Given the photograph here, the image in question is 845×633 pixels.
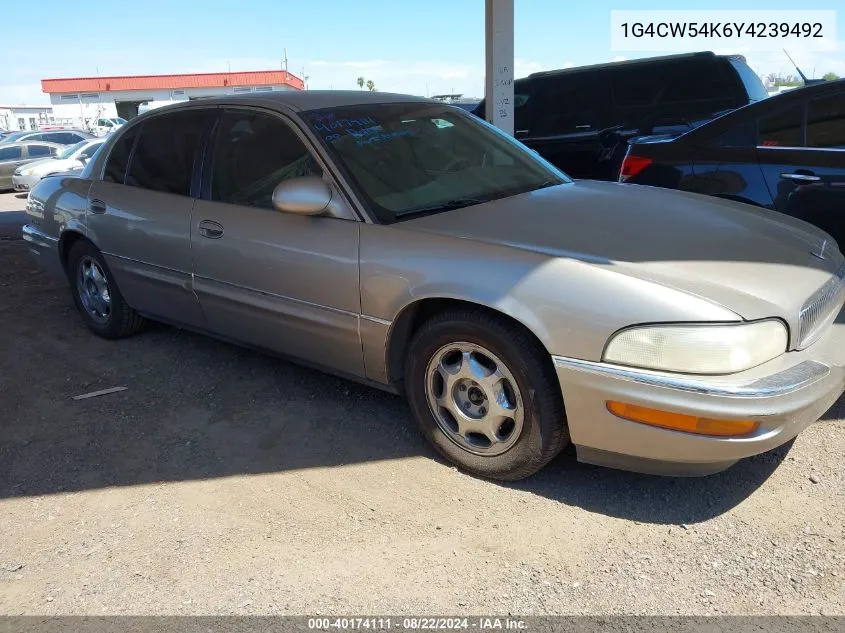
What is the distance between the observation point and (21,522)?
287 cm

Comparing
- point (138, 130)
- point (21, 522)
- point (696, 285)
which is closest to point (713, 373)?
point (696, 285)

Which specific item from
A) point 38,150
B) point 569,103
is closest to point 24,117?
point 38,150

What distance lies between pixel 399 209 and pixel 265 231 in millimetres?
722

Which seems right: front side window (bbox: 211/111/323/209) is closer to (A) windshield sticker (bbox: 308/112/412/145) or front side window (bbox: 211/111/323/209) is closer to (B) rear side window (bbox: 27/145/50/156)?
(A) windshield sticker (bbox: 308/112/412/145)

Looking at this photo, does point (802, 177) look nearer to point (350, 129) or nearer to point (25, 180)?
point (350, 129)

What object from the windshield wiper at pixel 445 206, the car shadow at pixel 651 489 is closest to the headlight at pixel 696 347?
the car shadow at pixel 651 489

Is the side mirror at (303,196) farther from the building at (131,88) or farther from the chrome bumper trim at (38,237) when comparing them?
the building at (131,88)

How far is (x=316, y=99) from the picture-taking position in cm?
377

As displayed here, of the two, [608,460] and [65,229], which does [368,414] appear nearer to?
[608,460]

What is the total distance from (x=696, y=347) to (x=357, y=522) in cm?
143

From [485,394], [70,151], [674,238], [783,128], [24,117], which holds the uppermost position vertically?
[24,117]

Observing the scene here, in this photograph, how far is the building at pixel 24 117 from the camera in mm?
49438

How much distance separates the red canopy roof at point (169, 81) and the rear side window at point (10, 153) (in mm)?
41477

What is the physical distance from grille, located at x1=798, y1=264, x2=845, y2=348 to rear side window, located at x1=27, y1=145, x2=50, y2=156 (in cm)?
1857
